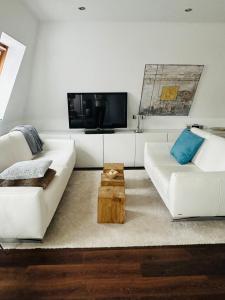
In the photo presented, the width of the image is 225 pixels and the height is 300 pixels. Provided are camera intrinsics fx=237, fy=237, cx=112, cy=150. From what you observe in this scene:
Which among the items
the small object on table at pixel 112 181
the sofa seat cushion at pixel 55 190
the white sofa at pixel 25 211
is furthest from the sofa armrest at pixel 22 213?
the small object on table at pixel 112 181

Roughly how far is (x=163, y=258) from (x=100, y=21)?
3169mm

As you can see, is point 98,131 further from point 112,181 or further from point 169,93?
point 112,181

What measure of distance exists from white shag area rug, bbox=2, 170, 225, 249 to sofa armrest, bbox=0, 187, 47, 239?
187 mm

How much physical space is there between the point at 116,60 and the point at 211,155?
2.12 m

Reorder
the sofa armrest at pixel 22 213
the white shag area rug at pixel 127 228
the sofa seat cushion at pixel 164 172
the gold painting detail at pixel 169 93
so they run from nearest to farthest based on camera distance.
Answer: the sofa armrest at pixel 22 213, the white shag area rug at pixel 127 228, the sofa seat cushion at pixel 164 172, the gold painting detail at pixel 169 93

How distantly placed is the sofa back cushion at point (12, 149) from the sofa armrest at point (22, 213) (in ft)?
2.74

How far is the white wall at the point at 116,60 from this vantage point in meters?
3.54

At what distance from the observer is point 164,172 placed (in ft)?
9.73

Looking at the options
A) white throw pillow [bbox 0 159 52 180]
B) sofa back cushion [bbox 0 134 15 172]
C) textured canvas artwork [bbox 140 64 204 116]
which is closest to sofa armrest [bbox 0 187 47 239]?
white throw pillow [bbox 0 159 52 180]

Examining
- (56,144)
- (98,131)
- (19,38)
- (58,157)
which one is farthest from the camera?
(98,131)

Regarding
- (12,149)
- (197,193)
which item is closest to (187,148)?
(197,193)

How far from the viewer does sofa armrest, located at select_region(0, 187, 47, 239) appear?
2.07 meters

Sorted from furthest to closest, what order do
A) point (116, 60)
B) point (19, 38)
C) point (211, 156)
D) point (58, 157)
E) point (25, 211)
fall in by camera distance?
point (116, 60), point (58, 157), point (19, 38), point (211, 156), point (25, 211)

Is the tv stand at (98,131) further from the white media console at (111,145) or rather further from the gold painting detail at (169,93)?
the gold painting detail at (169,93)
